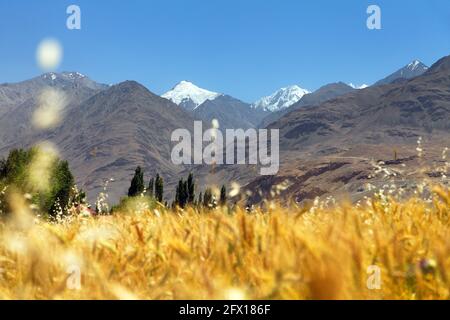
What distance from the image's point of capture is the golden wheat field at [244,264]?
6.63 ft

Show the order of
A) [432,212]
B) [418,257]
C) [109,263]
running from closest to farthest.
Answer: [418,257]
[109,263]
[432,212]

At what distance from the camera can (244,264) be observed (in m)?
2.71

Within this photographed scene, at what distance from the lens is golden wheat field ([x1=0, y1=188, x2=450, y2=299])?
2.02 m

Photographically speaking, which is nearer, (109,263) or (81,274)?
(81,274)
